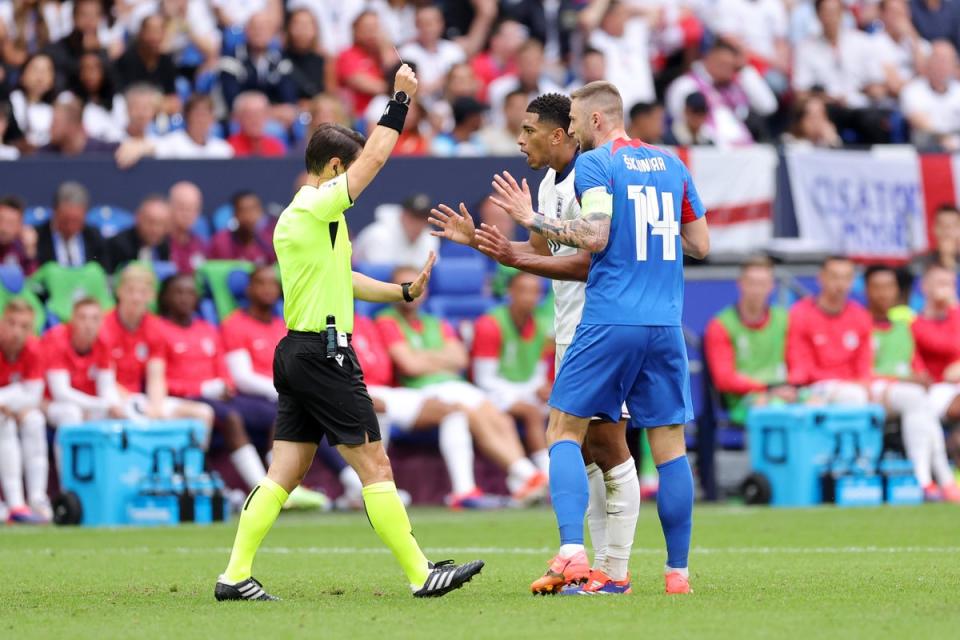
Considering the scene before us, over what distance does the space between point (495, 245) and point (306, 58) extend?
11.3 meters

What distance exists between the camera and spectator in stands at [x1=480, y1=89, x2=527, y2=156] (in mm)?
18328

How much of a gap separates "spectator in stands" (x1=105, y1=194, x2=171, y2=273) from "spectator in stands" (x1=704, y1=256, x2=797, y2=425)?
15.4 feet

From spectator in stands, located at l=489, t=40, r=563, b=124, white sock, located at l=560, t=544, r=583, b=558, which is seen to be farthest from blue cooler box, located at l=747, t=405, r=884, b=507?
white sock, located at l=560, t=544, r=583, b=558

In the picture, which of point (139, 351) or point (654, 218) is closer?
point (654, 218)

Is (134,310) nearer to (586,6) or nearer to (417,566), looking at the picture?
(417,566)

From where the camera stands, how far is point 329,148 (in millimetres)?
7996

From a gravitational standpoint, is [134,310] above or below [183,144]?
below

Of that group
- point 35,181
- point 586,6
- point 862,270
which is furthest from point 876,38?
point 35,181

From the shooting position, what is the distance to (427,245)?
642 inches

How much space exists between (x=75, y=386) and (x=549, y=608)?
7.63 metres

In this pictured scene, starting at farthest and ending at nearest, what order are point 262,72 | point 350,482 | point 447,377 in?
point 262,72 < point 447,377 < point 350,482

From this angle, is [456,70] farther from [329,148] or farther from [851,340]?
[329,148]

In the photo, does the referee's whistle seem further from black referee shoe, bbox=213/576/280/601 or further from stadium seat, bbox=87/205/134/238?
stadium seat, bbox=87/205/134/238

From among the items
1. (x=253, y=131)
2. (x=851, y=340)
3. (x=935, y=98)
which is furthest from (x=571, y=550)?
(x=935, y=98)
